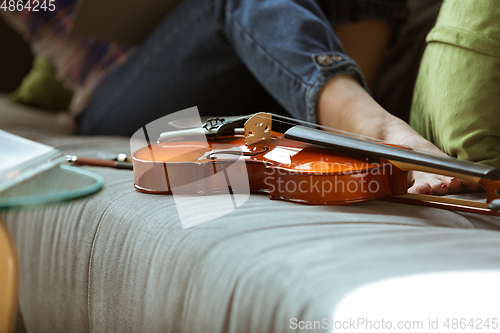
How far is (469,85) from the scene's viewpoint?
1.80 feet

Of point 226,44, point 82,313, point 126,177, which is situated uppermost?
point 226,44

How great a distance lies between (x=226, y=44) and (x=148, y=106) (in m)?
0.22

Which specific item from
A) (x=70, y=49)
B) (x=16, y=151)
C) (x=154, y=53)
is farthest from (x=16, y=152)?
(x=70, y=49)

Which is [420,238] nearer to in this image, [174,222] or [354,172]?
[354,172]

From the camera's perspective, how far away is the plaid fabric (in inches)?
47.8

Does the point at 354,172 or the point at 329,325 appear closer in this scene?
the point at 329,325

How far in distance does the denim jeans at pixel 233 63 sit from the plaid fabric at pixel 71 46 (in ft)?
0.46

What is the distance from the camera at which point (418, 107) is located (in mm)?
671

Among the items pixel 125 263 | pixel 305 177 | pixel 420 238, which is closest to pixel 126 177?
pixel 125 263

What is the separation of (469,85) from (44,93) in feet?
4.90

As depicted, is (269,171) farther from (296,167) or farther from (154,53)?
(154,53)

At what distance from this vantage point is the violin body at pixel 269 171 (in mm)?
456

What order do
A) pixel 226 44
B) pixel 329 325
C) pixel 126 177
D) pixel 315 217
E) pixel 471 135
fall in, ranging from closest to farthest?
pixel 329 325 → pixel 315 217 → pixel 471 135 → pixel 126 177 → pixel 226 44

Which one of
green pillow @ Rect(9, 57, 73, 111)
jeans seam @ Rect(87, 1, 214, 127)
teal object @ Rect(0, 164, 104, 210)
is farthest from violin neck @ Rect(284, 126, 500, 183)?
green pillow @ Rect(9, 57, 73, 111)
